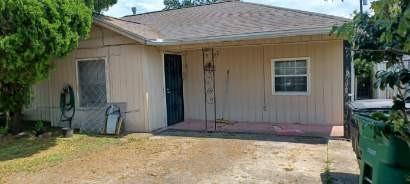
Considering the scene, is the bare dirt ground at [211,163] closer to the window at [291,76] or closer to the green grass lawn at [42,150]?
the green grass lawn at [42,150]

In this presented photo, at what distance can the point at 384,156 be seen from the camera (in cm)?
341

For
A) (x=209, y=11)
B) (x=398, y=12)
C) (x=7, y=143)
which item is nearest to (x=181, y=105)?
(x=209, y=11)

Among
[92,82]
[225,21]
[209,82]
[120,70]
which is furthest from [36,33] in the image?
[225,21]

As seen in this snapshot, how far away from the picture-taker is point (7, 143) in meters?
8.62

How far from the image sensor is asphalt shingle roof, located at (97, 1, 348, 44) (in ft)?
30.0

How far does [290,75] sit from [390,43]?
663cm

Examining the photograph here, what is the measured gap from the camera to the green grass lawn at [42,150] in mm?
6613

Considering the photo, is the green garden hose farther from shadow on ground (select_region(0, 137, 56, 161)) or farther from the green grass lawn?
shadow on ground (select_region(0, 137, 56, 161))

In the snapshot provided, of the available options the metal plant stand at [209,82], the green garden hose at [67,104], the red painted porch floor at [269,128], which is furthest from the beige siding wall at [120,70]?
the metal plant stand at [209,82]

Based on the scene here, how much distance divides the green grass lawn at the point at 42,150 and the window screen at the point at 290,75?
15.7 ft

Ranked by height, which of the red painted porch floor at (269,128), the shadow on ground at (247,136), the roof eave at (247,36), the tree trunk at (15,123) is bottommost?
the shadow on ground at (247,136)

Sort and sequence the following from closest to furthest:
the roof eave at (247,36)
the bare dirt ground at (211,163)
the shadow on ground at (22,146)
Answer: the bare dirt ground at (211,163) < the shadow on ground at (22,146) < the roof eave at (247,36)

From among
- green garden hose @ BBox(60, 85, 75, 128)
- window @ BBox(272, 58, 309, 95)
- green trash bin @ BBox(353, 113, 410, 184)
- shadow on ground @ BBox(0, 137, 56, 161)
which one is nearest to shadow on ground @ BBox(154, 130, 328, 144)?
window @ BBox(272, 58, 309, 95)

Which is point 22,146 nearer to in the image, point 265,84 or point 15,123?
point 15,123
